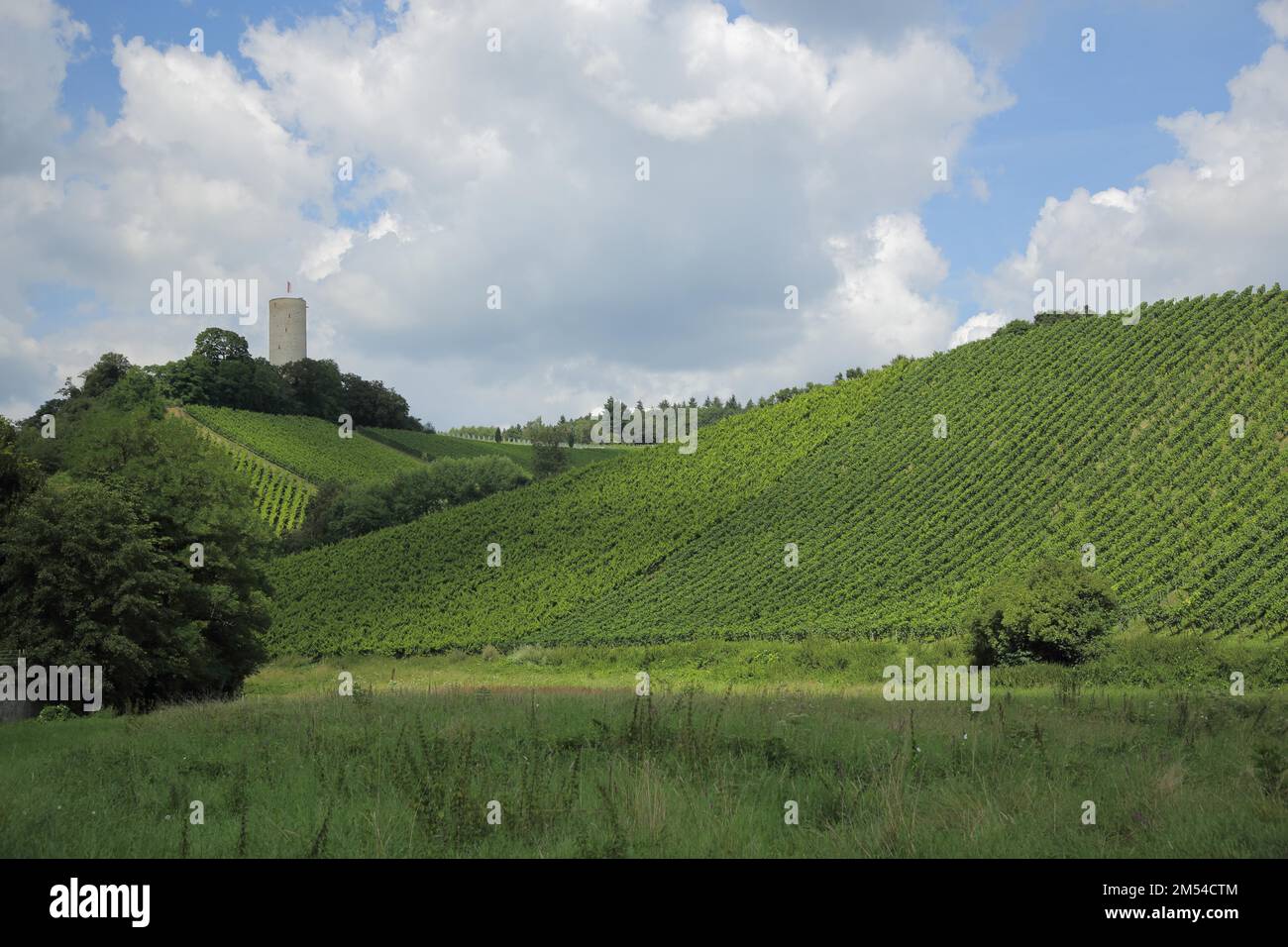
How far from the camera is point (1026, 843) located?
6418 mm

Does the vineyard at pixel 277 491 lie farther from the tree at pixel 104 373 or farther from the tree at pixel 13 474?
the tree at pixel 13 474

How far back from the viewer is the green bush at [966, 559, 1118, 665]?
28.9 meters

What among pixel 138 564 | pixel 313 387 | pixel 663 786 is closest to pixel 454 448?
pixel 313 387

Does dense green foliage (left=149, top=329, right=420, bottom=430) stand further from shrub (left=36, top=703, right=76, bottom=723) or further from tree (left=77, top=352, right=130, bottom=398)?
shrub (left=36, top=703, right=76, bottom=723)

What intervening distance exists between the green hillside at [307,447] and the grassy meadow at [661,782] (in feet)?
271

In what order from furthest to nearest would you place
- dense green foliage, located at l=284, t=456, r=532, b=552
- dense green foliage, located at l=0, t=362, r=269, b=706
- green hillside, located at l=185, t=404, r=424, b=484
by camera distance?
green hillside, located at l=185, t=404, r=424, b=484 → dense green foliage, located at l=284, t=456, r=532, b=552 → dense green foliage, located at l=0, t=362, r=269, b=706

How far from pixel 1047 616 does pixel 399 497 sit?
67.8 m

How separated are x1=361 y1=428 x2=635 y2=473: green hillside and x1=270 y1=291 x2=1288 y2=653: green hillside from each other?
156 ft

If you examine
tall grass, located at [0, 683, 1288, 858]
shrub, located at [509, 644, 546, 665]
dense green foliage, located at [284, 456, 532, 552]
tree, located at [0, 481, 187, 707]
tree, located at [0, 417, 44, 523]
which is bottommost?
shrub, located at [509, 644, 546, 665]

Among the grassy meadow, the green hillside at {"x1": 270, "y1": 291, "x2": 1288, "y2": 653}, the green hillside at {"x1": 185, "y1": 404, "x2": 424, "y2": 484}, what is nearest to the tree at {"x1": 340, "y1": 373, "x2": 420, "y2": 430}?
the green hillside at {"x1": 185, "y1": 404, "x2": 424, "y2": 484}

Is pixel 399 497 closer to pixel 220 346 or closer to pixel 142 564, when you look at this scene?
pixel 220 346
